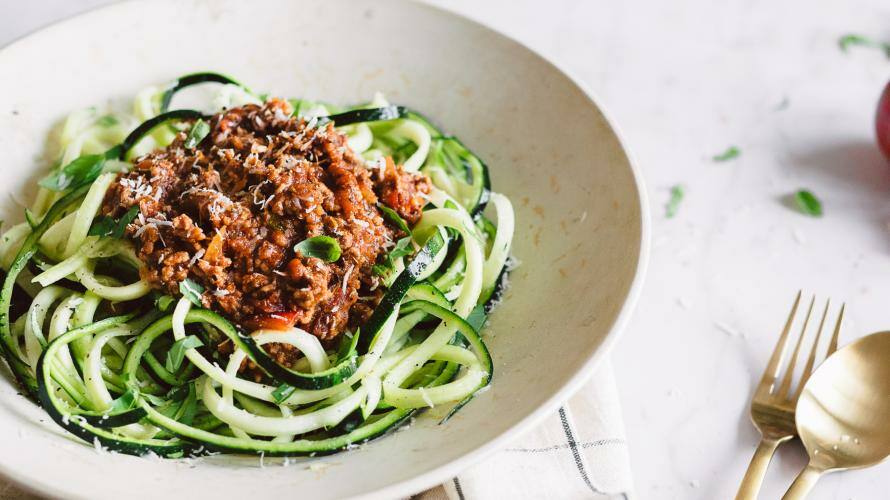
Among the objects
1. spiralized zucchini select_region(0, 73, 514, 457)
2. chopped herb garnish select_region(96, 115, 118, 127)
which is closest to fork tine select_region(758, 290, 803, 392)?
spiralized zucchini select_region(0, 73, 514, 457)

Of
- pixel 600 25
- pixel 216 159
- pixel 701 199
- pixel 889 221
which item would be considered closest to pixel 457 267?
pixel 216 159

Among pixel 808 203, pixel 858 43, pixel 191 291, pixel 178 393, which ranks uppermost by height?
pixel 191 291

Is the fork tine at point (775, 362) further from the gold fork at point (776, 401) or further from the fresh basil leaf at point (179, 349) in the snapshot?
the fresh basil leaf at point (179, 349)

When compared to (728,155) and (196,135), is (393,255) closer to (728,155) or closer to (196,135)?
(196,135)

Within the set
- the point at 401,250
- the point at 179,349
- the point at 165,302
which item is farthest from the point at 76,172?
the point at 401,250

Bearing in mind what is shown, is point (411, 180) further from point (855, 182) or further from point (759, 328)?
point (855, 182)

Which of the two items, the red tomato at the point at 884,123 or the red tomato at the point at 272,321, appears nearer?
the red tomato at the point at 272,321

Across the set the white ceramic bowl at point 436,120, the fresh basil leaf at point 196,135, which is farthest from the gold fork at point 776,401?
the fresh basil leaf at point 196,135
